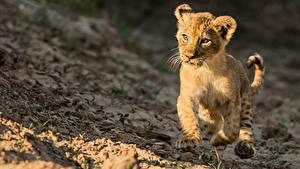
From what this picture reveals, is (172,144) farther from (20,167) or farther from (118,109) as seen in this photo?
(20,167)

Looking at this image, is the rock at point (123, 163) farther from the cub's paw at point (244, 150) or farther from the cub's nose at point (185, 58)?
the cub's paw at point (244, 150)

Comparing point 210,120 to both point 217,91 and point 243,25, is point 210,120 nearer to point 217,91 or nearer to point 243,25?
point 217,91

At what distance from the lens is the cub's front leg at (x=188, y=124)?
7.75 m

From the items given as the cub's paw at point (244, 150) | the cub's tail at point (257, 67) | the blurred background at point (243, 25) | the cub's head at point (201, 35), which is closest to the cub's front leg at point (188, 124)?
the cub's head at point (201, 35)

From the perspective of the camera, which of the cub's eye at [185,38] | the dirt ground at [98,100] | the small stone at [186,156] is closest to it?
the dirt ground at [98,100]

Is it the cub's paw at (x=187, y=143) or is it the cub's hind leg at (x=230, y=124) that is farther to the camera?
the cub's hind leg at (x=230, y=124)

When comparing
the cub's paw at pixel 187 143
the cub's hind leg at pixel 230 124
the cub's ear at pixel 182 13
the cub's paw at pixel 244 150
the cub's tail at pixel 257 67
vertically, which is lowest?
the cub's paw at pixel 187 143

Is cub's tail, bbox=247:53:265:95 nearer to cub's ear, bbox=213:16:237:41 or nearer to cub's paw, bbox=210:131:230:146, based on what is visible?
cub's ear, bbox=213:16:237:41

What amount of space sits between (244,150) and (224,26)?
1.44 metres

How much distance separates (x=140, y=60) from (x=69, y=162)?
26.7 ft

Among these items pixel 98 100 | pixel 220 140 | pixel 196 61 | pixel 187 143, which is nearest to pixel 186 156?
pixel 187 143

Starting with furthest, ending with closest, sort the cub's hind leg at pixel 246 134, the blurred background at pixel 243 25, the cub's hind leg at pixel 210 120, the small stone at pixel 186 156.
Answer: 1. the blurred background at pixel 243 25
2. the cub's hind leg at pixel 210 120
3. the cub's hind leg at pixel 246 134
4. the small stone at pixel 186 156

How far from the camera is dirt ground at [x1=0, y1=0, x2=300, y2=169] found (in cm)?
688

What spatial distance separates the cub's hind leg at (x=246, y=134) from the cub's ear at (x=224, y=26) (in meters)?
0.85
